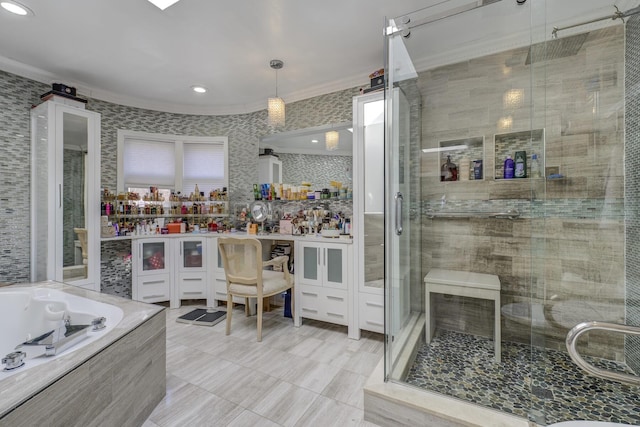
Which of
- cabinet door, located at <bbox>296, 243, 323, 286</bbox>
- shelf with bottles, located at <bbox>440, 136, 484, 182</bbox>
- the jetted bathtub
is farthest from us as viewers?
cabinet door, located at <bbox>296, 243, 323, 286</bbox>

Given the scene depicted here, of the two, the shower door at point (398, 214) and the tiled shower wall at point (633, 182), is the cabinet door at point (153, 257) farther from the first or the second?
the tiled shower wall at point (633, 182)

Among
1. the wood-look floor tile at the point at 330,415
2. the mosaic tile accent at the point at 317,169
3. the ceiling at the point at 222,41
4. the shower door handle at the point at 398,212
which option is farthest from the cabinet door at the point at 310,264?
the ceiling at the point at 222,41

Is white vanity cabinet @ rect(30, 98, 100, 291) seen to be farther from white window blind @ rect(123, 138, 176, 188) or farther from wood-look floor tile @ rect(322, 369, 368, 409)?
wood-look floor tile @ rect(322, 369, 368, 409)

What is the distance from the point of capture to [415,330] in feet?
7.46

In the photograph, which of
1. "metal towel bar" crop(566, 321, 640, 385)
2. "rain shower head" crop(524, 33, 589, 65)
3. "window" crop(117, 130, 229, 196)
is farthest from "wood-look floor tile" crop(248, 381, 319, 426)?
"rain shower head" crop(524, 33, 589, 65)

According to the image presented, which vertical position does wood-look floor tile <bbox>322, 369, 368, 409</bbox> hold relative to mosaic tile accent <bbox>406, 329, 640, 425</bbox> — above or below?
below

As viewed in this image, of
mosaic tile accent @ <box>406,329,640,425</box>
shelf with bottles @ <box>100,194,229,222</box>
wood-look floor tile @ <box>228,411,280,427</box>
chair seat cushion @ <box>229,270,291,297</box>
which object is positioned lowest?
wood-look floor tile @ <box>228,411,280,427</box>

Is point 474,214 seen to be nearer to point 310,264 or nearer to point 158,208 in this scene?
point 310,264

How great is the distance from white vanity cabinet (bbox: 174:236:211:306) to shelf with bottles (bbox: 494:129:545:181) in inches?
127

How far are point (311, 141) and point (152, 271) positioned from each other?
2.45 meters

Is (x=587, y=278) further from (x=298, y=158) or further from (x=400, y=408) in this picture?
(x=298, y=158)

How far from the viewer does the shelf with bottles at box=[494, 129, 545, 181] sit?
7.17 feet

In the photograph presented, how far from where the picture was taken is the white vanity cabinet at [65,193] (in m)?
2.71

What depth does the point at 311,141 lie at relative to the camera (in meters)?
3.33
